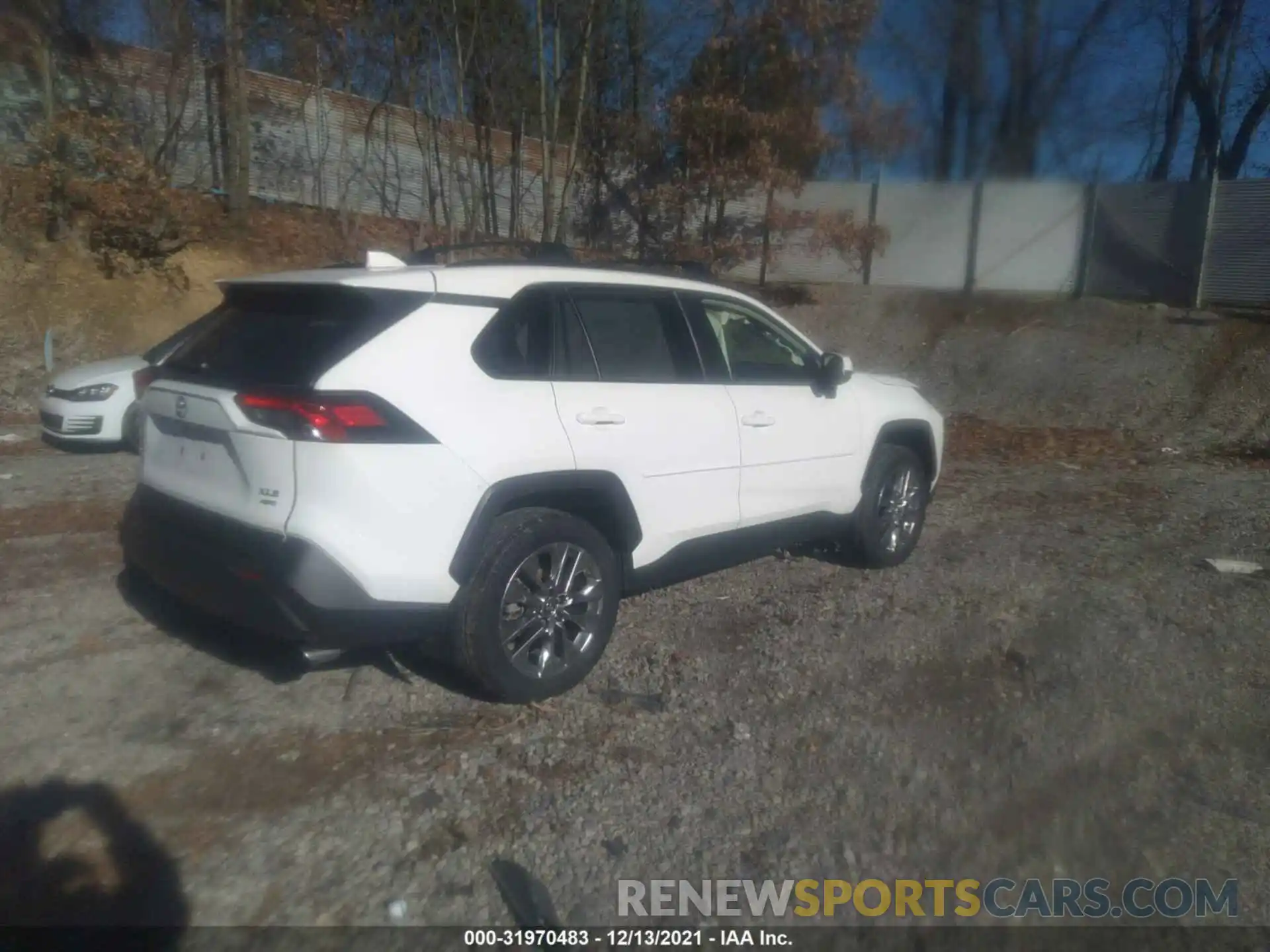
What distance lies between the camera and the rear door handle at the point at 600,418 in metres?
4.38

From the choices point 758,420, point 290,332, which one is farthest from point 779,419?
point 290,332

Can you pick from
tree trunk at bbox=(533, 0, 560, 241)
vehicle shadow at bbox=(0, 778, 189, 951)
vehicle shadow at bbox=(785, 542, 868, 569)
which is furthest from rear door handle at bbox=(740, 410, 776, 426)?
tree trunk at bbox=(533, 0, 560, 241)

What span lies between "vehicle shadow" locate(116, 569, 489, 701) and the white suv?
430 mm

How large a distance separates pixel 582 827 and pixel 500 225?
16916mm

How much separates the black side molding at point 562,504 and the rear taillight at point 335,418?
416mm

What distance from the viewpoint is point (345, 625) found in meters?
3.76

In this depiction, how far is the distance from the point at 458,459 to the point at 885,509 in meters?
3.33

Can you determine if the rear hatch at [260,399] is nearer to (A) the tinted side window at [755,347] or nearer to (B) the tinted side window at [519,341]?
(B) the tinted side window at [519,341]

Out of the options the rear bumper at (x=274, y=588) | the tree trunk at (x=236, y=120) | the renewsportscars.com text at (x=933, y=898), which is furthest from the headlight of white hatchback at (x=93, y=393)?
the tree trunk at (x=236, y=120)

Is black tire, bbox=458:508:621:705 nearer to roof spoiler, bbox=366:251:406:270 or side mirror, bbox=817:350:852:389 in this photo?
roof spoiler, bbox=366:251:406:270

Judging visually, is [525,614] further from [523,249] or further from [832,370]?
[832,370]

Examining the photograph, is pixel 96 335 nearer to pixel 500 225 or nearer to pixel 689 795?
pixel 500 225

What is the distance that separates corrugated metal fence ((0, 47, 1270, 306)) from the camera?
1552cm

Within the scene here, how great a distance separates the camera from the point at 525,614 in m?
4.31
